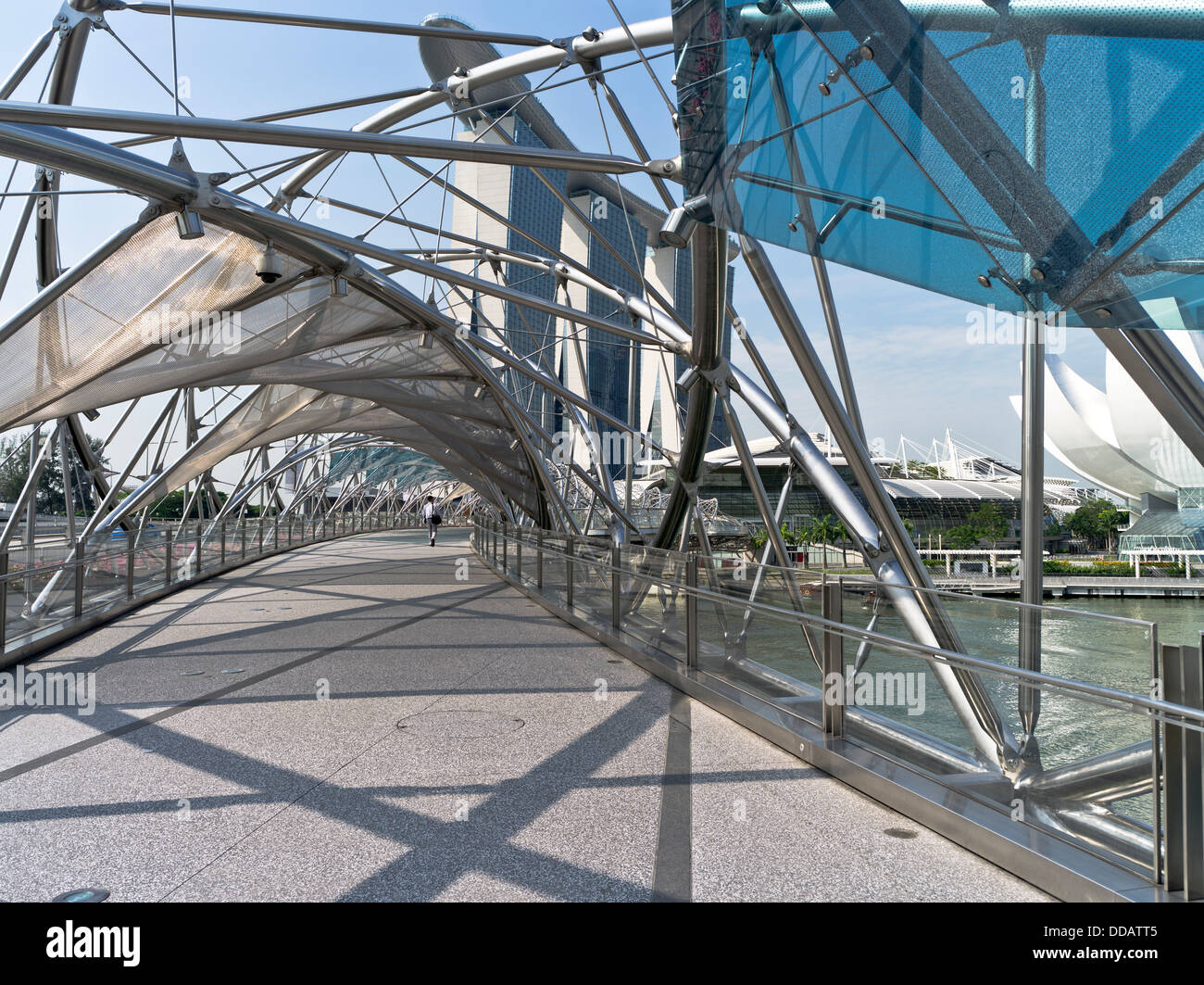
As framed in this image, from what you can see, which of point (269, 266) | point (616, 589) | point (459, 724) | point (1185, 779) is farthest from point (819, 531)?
point (1185, 779)

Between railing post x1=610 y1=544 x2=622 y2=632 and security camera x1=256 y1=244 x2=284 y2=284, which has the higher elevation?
security camera x1=256 y1=244 x2=284 y2=284

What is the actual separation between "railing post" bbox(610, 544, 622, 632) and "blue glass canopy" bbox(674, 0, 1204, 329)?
18.2 ft

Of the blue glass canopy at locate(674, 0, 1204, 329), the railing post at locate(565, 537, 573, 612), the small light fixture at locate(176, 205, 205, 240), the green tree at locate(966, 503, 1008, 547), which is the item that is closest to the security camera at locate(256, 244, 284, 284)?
the small light fixture at locate(176, 205, 205, 240)

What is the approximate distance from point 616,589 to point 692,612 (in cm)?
292

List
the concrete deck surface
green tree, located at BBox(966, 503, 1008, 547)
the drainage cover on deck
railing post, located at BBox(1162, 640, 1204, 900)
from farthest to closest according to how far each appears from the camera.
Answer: green tree, located at BBox(966, 503, 1008, 547)
the drainage cover on deck
the concrete deck surface
railing post, located at BBox(1162, 640, 1204, 900)

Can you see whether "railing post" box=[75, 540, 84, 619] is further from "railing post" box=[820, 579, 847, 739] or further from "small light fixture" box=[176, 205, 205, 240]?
"railing post" box=[820, 579, 847, 739]

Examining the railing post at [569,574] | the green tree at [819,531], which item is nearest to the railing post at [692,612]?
the railing post at [569,574]

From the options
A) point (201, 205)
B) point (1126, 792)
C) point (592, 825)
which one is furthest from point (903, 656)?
point (201, 205)

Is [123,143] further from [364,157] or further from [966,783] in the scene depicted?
[966,783]

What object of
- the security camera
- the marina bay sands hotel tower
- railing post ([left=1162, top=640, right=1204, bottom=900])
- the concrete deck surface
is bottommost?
the concrete deck surface

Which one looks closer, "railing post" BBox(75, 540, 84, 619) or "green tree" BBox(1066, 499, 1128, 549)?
"railing post" BBox(75, 540, 84, 619)

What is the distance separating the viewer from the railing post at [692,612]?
28.0ft

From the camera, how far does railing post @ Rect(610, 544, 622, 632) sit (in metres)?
11.3
